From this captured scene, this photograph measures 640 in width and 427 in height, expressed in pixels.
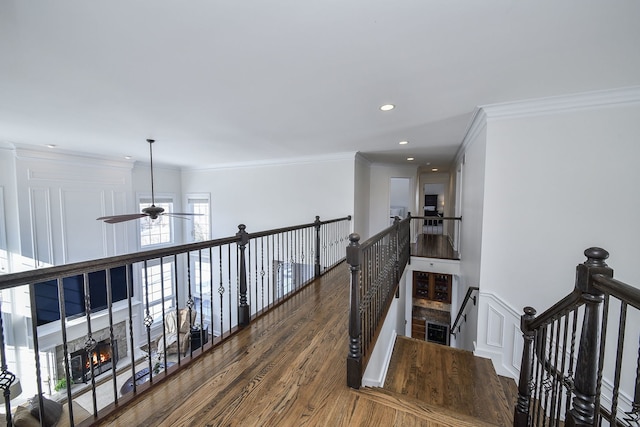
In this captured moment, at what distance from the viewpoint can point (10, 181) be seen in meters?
4.62

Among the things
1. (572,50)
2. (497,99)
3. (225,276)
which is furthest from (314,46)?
(225,276)

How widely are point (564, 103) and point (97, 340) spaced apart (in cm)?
914

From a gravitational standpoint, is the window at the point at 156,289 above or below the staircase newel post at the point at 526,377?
below

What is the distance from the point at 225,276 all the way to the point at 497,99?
7092mm

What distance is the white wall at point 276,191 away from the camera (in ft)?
18.1

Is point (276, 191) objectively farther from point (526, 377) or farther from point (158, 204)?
point (526, 377)

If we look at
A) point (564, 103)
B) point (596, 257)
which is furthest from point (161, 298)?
point (564, 103)

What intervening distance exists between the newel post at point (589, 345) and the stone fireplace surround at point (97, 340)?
21.6ft

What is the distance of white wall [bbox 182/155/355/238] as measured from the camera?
5.51 metres

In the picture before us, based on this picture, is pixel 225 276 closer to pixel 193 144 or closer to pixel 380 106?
pixel 193 144

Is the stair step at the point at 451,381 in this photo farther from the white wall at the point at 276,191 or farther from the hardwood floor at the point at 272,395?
the white wall at the point at 276,191

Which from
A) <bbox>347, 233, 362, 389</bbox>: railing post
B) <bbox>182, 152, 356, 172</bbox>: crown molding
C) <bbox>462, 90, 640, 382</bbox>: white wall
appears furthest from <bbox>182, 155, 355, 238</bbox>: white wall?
<bbox>347, 233, 362, 389</bbox>: railing post

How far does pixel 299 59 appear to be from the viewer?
192 centimetres

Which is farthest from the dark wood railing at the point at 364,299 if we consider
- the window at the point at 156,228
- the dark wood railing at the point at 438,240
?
the window at the point at 156,228
